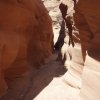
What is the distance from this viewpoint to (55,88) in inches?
247

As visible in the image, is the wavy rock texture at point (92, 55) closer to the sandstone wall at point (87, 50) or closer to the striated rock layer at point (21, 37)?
the sandstone wall at point (87, 50)

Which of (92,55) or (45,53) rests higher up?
(92,55)

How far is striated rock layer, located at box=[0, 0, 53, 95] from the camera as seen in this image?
26.9 feet

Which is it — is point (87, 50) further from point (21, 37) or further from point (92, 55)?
point (21, 37)

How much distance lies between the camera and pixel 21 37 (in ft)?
29.7

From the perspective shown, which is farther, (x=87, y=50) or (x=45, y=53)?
(x=45, y=53)

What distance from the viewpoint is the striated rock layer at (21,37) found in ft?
26.9

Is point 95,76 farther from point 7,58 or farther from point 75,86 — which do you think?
point 7,58

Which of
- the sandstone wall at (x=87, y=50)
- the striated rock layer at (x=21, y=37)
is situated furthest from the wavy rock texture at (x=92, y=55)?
the striated rock layer at (x=21, y=37)

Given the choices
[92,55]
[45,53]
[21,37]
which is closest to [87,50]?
[92,55]

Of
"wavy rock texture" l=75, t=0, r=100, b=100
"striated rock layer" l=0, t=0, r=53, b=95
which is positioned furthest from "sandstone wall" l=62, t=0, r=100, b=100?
"striated rock layer" l=0, t=0, r=53, b=95

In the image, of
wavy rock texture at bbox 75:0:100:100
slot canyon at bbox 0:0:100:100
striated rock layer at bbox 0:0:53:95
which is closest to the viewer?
wavy rock texture at bbox 75:0:100:100

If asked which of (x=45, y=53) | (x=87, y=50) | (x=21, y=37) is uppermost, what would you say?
(x=87, y=50)

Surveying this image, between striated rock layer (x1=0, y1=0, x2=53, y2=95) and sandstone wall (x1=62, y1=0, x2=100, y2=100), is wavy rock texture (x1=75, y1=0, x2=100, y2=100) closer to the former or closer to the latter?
sandstone wall (x1=62, y1=0, x2=100, y2=100)
